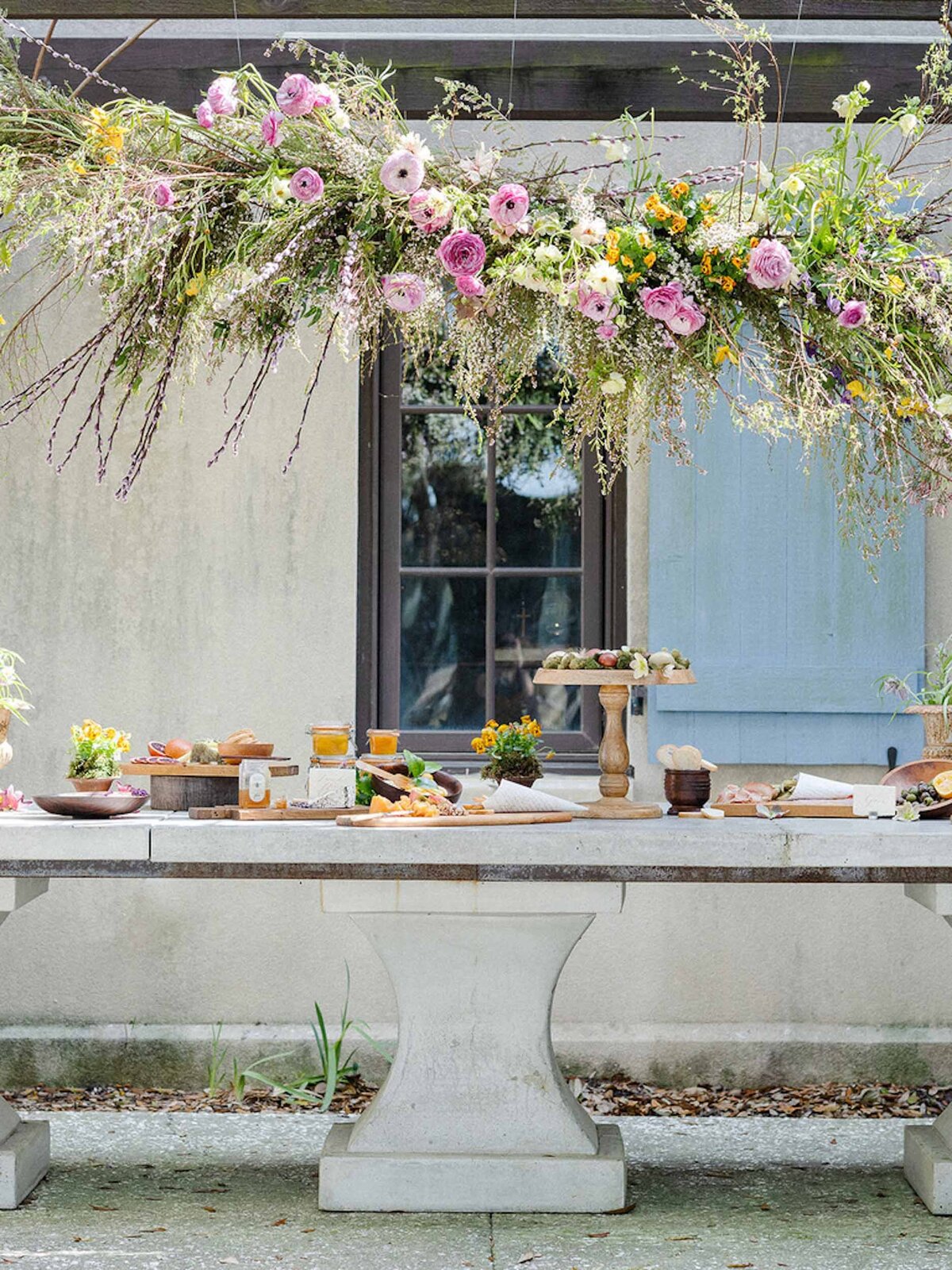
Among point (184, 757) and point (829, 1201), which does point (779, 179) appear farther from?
point (829, 1201)

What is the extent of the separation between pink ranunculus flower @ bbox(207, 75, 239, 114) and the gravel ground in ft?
9.55

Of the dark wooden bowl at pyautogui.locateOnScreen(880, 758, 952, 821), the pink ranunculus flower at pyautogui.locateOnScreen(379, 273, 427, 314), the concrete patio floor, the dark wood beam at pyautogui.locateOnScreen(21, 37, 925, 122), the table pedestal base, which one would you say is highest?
the dark wood beam at pyautogui.locateOnScreen(21, 37, 925, 122)

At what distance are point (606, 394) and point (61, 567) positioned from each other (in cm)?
226

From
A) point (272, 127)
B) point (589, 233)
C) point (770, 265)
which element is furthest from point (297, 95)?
point (770, 265)

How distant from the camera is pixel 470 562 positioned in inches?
201

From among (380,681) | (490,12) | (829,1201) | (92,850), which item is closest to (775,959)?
(829,1201)

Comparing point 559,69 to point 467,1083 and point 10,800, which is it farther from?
point 467,1083

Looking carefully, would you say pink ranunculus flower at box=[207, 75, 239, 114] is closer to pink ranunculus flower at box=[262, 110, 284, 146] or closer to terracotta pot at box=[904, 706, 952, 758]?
pink ranunculus flower at box=[262, 110, 284, 146]

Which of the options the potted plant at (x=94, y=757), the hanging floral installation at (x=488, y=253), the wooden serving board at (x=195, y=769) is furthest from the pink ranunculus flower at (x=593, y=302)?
the potted plant at (x=94, y=757)

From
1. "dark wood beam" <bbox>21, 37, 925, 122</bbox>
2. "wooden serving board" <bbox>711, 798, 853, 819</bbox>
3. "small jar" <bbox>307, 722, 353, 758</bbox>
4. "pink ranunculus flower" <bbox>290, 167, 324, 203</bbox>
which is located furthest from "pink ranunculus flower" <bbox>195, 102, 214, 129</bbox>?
"wooden serving board" <bbox>711, 798, 853, 819</bbox>

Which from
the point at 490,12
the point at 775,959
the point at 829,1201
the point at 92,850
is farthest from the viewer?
the point at 775,959

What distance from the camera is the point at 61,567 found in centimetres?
492

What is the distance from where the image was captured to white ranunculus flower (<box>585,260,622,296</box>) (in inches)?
126

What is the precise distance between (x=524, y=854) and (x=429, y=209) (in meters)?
1.41
